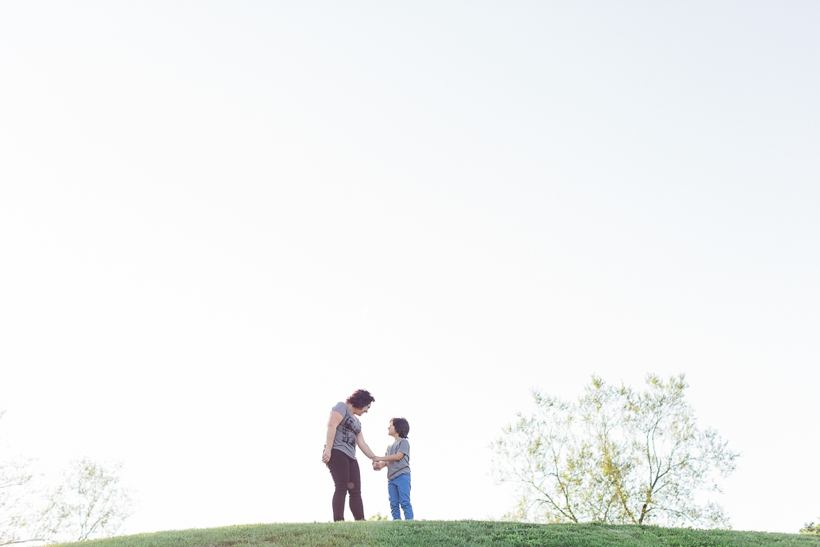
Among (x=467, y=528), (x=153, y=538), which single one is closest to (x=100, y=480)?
(x=153, y=538)

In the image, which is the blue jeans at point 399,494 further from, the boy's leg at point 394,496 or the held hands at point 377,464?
the held hands at point 377,464

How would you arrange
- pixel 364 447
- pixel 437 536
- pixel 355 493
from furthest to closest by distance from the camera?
pixel 364 447 < pixel 355 493 < pixel 437 536

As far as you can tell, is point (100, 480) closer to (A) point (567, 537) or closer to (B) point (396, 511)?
(B) point (396, 511)

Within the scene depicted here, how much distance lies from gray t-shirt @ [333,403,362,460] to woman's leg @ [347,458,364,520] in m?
0.20

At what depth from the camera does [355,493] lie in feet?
35.8

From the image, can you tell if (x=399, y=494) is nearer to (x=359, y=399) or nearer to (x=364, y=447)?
(x=364, y=447)

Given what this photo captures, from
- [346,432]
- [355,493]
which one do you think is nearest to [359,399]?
[346,432]

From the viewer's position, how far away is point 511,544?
31.4 feet

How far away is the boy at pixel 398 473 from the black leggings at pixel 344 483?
2.39 ft

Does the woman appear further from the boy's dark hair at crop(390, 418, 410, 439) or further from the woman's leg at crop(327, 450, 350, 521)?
the boy's dark hair at crop(390, 418, 410, 439)

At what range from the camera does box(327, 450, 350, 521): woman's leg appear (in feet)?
34.7

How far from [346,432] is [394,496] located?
1734 mm

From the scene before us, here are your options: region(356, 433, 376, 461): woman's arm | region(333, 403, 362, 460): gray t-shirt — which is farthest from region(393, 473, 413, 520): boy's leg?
region(333, 403, 362, 460): gray t-shirt

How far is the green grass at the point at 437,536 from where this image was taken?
9.39 meters
